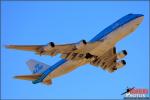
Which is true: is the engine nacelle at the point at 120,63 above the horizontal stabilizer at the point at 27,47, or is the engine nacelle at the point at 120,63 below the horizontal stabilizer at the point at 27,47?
below

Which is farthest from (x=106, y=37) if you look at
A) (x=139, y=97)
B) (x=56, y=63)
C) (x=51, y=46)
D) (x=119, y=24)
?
(x=139, y=97)

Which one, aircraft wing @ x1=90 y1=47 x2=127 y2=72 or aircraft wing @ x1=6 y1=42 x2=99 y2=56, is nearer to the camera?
aircraft wing @ x1=6 y1=42 x2=99 y2=56

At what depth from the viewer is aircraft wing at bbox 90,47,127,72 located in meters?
58.7

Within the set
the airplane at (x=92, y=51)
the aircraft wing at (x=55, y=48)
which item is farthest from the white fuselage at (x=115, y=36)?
the aircraft wing at (x=55, y=48)

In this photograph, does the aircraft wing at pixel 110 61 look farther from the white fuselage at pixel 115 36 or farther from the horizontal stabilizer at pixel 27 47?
the horizontal stabilizer at pixel 27 47

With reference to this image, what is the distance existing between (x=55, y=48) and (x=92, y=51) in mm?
4950

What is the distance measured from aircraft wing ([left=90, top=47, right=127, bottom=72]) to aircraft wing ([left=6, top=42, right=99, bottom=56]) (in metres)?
6.43

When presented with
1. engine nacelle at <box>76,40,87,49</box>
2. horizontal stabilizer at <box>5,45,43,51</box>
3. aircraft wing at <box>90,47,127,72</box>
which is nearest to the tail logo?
aircraft wing at <box>90,47,127,72</box>

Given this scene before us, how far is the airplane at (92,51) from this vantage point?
51.6 m

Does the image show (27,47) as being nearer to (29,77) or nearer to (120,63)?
(29,77)

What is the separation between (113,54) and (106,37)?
7132 millimetres

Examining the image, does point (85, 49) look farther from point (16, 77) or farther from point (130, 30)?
point (16, 77)

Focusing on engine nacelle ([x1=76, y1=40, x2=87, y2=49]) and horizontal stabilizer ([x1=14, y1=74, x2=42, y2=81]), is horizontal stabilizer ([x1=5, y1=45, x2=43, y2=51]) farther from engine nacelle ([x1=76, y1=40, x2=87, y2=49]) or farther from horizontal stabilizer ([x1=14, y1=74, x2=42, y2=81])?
horizontal stabilizer ([x1=14, y1=74, x2=42, y2=81])

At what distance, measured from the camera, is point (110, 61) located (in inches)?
2351
